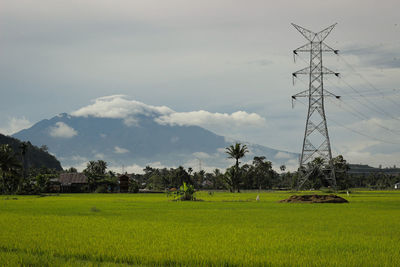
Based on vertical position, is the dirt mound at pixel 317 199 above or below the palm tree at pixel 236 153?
below

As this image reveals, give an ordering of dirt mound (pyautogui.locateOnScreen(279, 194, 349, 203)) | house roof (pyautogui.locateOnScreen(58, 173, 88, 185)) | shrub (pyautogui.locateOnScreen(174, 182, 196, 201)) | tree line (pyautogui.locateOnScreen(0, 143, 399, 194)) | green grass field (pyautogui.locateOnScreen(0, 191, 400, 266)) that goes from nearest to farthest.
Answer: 1. green grass field (pyautogui.locateOnScreen(0, 191, 400, 266))
2. dirt mound (pyautogui.locateOnScreen(279, 194, 349, 203))
3. shrub (pyautogui.locateOnScreen(174, 182, 196, 201))
4. tree line (pyautogui.locateOnScreen(0, 143, 399, 194))
5. house roof (pyautogui.locateOnScreen(58, 173, 88, 185))

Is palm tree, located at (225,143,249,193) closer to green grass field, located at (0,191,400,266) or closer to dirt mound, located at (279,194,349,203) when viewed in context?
dirt mound, located at (279,194,349,203)

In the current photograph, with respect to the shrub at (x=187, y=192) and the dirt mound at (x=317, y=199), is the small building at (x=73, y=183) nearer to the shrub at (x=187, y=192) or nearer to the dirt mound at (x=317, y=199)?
the shrub at (x=187, y=192)

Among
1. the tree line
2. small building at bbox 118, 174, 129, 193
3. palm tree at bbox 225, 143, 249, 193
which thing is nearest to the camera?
the tree line

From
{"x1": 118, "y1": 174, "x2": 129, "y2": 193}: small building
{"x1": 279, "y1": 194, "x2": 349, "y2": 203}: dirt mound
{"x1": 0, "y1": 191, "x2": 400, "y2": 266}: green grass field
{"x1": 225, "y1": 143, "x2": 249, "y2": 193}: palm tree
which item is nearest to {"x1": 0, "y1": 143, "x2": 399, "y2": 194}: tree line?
{"x1": 225, "y1": 143, "x2": 249, "y2": 193}: palm tree

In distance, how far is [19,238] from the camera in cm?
1642

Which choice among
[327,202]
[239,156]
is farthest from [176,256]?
[239,156]

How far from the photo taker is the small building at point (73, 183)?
122 m

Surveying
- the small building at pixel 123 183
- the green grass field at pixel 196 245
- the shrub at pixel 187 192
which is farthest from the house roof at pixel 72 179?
the green grass field at pixel 196 245

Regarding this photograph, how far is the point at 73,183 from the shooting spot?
124 m

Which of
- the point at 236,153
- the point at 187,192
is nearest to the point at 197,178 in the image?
the point at 236,153

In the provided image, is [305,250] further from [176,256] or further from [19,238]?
[19,238]

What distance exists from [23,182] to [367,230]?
273ft

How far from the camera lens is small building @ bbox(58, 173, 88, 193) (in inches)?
4823
